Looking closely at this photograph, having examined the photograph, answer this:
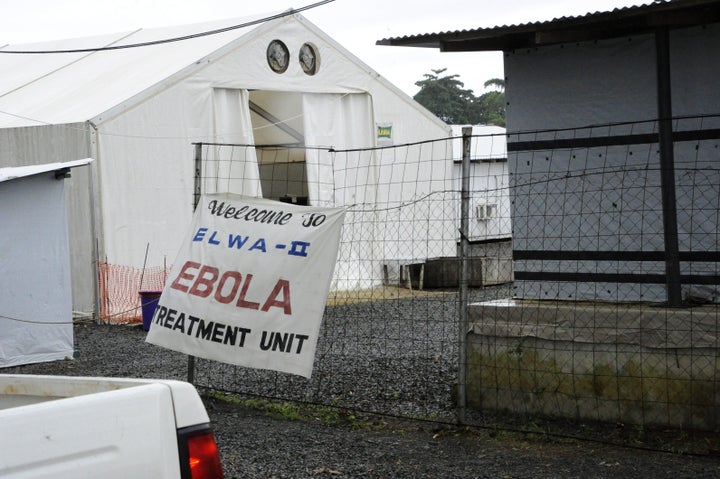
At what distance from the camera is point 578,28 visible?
7.98 metres

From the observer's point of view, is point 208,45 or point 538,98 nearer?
point 538,98

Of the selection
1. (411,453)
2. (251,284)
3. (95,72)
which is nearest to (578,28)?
(251,284)

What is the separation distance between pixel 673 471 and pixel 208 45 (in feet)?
46.3

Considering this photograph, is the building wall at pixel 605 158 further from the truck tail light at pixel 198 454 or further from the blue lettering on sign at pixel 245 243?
the truck tail light at pixel 198 454

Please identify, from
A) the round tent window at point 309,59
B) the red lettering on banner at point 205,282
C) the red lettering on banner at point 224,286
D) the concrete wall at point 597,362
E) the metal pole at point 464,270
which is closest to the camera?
the concrete wall at point 597,362

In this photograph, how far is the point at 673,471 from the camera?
6367 millimetres

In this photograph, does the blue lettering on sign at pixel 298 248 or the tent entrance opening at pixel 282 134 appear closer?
the blue lettering on sign at pixel 298 248

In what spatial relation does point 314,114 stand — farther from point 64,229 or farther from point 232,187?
point 64,229

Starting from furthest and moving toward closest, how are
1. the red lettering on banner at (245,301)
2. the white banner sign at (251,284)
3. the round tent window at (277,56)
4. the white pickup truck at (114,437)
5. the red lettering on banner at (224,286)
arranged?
the round tent window at (277,56) → the red lettering on banner at (245,301) → the red lettering on banner at (224,286) → the white banner sign at (251,284) → the white pickup truck at (114,437)

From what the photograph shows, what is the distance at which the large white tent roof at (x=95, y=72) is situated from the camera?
17.2 metres

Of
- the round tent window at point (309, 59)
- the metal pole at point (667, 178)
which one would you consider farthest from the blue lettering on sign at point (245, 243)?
the round tent window at point (309, 59)

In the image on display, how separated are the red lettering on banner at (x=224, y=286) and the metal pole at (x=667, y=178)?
2.93 meters

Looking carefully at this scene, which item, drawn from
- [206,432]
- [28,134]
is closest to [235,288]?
[206,432]

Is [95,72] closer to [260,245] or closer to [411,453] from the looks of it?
[260,245]
